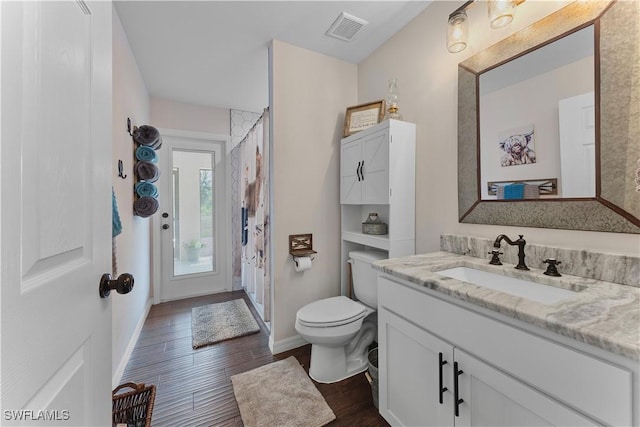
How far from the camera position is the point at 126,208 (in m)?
1.90

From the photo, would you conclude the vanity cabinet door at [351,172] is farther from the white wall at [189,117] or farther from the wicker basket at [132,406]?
the white wall at [189,117]

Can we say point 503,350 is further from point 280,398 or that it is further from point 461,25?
point 461,25

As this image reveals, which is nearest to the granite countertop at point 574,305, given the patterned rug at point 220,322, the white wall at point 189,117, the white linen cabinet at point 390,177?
the white linen cabinet at point 390,177

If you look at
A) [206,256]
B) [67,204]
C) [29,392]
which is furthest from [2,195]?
[206,256]

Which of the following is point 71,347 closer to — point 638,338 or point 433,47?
point 638,338

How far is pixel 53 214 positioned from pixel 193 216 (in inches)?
115

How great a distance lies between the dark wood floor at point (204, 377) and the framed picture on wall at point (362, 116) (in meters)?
1.83

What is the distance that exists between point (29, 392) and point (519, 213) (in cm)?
170

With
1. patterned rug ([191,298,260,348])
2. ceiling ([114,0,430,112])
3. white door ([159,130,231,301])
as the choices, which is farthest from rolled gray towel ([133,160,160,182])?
patterned rug ([191,298,260,348])

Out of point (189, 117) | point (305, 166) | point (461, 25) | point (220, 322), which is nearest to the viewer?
point (461, 25)

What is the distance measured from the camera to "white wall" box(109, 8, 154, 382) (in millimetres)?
1629

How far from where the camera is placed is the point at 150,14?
167 centimetres

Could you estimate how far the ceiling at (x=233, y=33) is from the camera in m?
1.64

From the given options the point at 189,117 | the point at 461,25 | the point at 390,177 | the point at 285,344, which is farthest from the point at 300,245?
the point at 189,117
